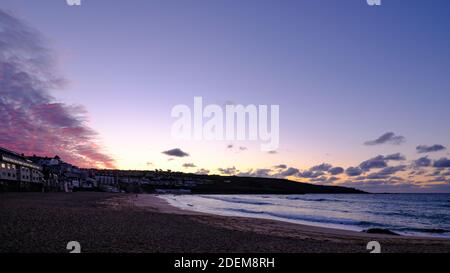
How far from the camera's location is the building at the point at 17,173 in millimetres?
55938

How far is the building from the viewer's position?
2202 inches

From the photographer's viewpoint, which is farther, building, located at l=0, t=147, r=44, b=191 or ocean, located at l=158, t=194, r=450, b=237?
building, located at l=0, t=147, r=44, b=191

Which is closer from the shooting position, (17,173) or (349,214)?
(349,214)

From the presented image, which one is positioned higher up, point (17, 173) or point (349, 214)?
point (17, 173)

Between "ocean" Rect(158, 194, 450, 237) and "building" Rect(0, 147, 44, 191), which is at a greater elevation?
"building" Rect(0, 147, 44, 191)

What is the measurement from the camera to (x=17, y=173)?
206 ft
